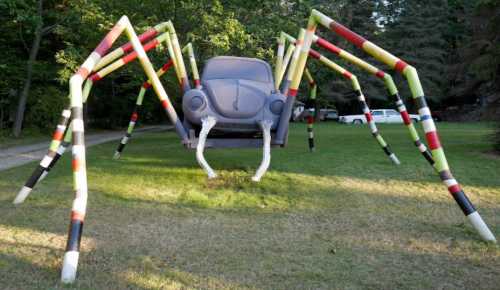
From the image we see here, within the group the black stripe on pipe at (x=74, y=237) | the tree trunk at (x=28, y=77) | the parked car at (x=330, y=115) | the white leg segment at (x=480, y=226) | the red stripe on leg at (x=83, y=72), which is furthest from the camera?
the parked car at (x=330, y=115)

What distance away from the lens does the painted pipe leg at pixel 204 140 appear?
6664 millimetres

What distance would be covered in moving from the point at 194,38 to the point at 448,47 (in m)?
43.3

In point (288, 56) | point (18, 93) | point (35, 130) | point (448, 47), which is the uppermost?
point (448, 47)

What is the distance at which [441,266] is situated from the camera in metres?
3.88

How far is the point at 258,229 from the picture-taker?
198 inches

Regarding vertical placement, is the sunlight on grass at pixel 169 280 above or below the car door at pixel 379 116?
above

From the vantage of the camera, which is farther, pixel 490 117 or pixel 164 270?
pixel 490 117

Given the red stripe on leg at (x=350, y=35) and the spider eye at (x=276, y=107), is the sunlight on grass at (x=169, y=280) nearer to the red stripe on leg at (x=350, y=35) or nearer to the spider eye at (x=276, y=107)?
the red stripe on leg at (x=350, y=35)

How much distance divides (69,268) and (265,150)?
3.79 metres

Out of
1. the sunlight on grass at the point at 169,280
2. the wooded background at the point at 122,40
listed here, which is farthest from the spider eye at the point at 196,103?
the wooded background at the point at 122,40

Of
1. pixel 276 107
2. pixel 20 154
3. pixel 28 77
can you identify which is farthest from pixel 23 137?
pixel 276 107

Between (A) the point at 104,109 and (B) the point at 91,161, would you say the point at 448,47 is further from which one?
(B) the point at 91,161

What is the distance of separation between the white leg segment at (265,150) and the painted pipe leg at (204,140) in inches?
25.1

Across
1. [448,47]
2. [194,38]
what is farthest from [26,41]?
[448,47]
